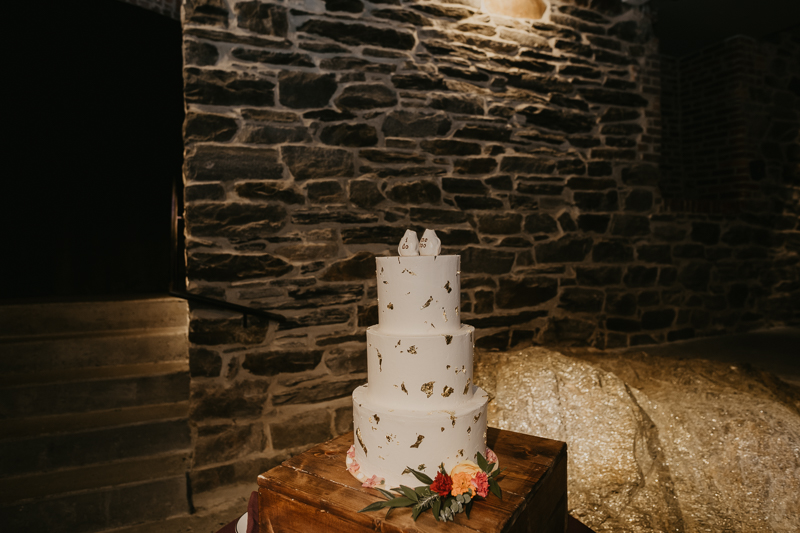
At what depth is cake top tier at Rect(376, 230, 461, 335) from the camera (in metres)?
1.40

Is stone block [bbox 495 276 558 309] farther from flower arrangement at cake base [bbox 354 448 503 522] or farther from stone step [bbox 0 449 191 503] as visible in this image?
stone step [bbox 0 449 191 503]

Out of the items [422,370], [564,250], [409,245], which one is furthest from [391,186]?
[422,370]

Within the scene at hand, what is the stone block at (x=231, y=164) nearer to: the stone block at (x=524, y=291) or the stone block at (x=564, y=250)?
the stone block at (x=524, y=291)

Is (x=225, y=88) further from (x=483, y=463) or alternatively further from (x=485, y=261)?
(x=483, y=463)

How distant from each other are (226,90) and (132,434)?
7.34 ft

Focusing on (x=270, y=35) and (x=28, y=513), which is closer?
(x=28, y=513)

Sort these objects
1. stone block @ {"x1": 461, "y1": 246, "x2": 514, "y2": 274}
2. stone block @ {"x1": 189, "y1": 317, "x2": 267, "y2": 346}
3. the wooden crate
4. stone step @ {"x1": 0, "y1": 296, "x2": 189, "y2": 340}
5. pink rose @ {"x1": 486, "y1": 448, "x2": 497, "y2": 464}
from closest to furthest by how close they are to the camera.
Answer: the wooden crate
pink rose @ {"x1": 486, "y1": 448, "x2": 497, "y2": 464}
stone block @ {"x1": 189, "y1": 317, "x2": 267, "y2": 346}
stone step @ {"x1": 0, "y1": 296, "x2": 189, "y2": 340}
stone block @ {"x1": 461, "y1": 246, "x2": 514, "y2": 274}

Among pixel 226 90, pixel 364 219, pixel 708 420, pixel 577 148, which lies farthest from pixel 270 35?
pixel 708 420

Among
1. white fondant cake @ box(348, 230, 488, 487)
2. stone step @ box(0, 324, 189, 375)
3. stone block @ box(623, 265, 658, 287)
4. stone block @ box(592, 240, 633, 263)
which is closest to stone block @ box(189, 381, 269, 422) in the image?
stone step @ box(0, 324, 189, 375)

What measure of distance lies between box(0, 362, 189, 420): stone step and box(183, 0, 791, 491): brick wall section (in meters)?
0.36

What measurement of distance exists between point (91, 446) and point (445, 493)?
2449 mm

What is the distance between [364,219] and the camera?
10.4ft

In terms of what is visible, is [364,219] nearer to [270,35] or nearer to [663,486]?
[270,35]

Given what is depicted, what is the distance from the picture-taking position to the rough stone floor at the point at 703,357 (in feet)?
8.36
